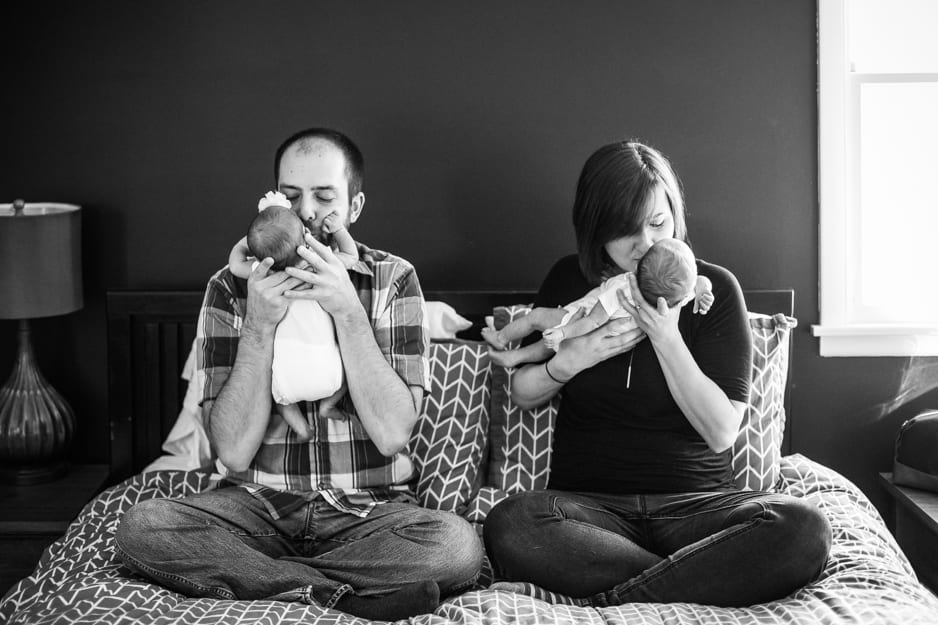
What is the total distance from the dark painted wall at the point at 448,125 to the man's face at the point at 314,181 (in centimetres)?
77

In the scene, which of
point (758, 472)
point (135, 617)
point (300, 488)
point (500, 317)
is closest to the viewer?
point (135, 617)

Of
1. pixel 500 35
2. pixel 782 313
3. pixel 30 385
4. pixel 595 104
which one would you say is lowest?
pixel 30 385

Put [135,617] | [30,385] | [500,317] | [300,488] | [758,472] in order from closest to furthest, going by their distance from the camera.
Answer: [135,617] < [300,488] < [758,472] < [500,317] < [30,385]

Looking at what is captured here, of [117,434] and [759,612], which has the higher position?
[117,434]

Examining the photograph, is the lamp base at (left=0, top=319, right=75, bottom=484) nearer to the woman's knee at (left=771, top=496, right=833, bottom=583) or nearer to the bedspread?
the bedspread

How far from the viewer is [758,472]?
2367mm

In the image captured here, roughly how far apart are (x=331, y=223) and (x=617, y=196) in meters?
0.67

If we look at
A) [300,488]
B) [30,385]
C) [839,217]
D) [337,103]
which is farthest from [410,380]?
[839,217]

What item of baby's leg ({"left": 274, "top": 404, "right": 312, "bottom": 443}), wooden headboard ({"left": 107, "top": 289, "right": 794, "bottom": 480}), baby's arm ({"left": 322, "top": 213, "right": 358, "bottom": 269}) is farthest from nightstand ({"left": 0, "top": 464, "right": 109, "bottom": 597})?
baby's arm ({"left": 322, "top": 213, "right": 358, "bottom": 269})

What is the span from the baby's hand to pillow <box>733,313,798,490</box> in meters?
1.09

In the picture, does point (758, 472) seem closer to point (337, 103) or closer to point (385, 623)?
point (385, 623)

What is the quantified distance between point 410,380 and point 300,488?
0.36m

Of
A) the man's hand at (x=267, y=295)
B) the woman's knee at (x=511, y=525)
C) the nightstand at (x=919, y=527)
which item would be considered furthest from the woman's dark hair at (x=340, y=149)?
the nightstand at (x=919, y=527)

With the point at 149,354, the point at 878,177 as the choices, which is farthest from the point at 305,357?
the point at 878,177
